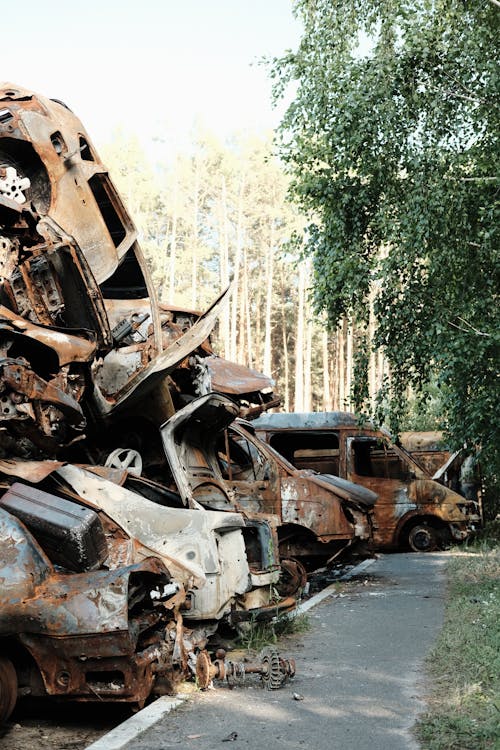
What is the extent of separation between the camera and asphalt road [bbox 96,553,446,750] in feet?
18.5

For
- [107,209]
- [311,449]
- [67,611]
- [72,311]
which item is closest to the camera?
[67,611]

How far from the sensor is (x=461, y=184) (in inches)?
507

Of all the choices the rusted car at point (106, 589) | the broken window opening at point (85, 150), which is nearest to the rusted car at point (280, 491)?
the rusted car at point (106, 589)

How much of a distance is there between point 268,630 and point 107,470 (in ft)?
8.47

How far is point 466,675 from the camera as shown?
7.07m

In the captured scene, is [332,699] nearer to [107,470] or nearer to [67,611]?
[67,611]

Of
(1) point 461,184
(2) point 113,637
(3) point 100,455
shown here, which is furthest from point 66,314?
(1) point 461,184

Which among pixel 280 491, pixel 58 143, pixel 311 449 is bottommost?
pixel 311 449

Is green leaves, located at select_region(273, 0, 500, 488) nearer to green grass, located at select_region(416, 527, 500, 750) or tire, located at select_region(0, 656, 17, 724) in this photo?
green grass, located at select_region(416, 527, 500, 750)

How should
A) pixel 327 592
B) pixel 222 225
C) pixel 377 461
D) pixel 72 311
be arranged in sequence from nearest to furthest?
pixel 72 311
pixel 327 592
pixel 377 461
pixel 222 225

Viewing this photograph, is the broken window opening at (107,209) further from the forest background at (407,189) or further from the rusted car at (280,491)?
the forest background at (407,189)

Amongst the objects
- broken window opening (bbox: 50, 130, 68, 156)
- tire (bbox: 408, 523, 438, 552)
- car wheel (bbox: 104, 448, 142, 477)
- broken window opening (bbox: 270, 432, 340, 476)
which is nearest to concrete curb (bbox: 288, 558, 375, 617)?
tire (bbox: 408, 523, 438, 552)

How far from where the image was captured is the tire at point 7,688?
586cm

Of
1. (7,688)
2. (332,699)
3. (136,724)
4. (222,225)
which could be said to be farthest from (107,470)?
(222,225)
